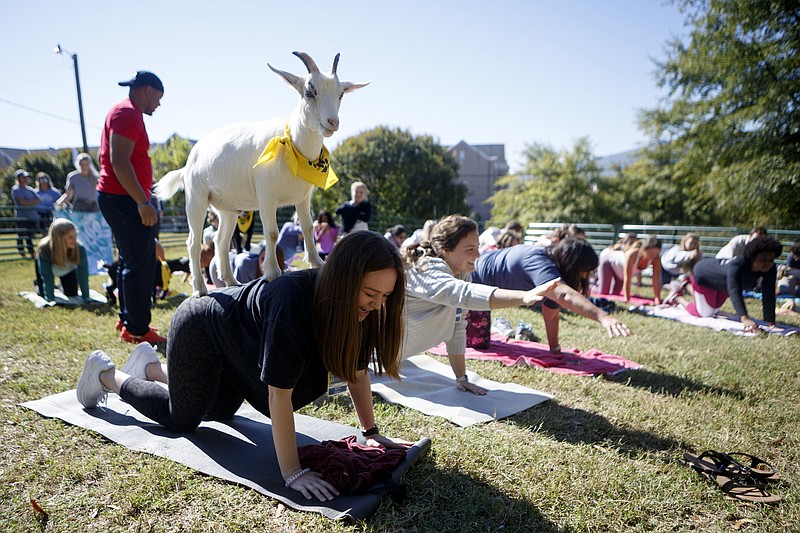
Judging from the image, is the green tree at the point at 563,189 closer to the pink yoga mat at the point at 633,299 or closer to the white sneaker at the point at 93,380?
the pink yoga mat at the point at 633,299

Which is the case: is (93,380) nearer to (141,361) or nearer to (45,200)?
(141,361)

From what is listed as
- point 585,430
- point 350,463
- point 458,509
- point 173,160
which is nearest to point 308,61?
point 350,463

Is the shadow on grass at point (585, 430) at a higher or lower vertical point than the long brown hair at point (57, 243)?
lower

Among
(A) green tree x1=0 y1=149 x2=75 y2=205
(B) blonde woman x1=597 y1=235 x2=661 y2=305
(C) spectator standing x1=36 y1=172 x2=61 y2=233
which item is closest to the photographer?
(B) blonde woman x1=597 y1=235 x2=661 y2=305

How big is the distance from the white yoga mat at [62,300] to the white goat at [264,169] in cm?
506

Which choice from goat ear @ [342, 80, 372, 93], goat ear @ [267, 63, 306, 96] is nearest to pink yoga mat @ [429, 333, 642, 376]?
goat ear @ [342, 80, 372, 93]

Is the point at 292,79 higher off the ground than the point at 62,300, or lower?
higher

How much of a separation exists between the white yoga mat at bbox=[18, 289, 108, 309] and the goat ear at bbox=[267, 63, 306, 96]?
5.92m

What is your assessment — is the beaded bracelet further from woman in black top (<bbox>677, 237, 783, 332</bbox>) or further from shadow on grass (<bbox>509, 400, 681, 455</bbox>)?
woman in black top (<bbox>677, 237, 783, 332</bbox>)

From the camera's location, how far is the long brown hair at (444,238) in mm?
3475

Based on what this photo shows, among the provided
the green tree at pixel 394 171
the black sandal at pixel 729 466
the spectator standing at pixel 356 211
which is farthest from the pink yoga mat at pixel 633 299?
the green tree at pixel 394 171

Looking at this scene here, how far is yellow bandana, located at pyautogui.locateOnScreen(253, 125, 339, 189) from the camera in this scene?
2.33 m

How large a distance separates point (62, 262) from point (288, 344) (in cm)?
638

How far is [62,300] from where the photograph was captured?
6641mm
